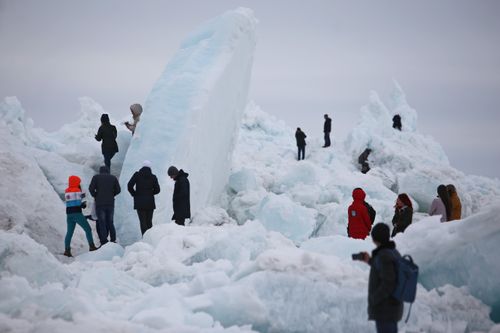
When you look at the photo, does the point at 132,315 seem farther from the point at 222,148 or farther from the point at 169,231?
the point at 222,148

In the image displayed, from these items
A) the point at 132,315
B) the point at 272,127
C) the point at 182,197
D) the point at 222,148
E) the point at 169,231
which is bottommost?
the point at 132,315

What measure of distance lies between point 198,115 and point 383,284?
7.88 meters

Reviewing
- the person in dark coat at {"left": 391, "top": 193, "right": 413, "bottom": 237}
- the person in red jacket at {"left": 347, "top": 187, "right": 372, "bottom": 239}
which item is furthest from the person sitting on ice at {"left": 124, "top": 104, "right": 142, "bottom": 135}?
the person in dark coat at {"left": 391, "top": 193, "right": 413, "bottom": 237}

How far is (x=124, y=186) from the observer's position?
10.6 m

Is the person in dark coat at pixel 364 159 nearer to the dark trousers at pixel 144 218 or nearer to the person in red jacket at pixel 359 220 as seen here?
the dark trousers at pixel 144 218

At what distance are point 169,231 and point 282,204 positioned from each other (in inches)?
166

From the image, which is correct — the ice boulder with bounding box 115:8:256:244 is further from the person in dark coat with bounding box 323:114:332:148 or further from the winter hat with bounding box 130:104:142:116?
the person in dark coat with bounding box 323:114:332:148

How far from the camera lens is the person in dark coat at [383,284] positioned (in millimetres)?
3884

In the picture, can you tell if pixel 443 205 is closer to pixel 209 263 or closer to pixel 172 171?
pixel 209 263

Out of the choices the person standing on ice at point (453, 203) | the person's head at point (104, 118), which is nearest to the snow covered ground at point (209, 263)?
the person's head at point (104, 118)

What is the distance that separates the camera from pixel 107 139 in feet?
36.3

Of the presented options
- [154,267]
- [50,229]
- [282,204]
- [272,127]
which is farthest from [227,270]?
[272,127]

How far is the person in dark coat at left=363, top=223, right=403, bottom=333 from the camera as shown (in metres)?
3.88

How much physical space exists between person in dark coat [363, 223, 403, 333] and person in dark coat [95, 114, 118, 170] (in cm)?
802
